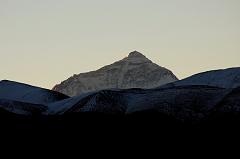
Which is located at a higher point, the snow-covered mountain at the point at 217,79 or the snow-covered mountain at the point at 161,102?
the snow-covered mountain at the point at 217,79

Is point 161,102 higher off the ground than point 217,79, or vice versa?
point 217,79

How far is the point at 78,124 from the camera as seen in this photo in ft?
24.4

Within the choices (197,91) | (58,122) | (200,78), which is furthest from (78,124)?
(200,78)

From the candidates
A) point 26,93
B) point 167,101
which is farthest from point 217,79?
point 26,93

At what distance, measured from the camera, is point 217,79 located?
1016 cm

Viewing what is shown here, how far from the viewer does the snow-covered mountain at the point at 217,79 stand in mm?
9641

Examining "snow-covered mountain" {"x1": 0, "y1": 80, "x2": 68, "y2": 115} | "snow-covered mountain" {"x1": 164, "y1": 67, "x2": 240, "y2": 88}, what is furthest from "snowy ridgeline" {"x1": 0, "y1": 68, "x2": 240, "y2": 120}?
"snow-covered mountain" {"x1": 0, "y1": 80, "x2": 68, "y2": 115}

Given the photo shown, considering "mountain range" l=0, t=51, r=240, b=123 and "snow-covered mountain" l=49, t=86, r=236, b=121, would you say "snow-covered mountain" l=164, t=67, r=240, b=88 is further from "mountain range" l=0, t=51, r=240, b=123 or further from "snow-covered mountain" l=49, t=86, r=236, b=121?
"snow-covered mountain" l=49, t=86, r=236, b=121

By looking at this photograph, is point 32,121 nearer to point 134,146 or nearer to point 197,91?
point 134,146

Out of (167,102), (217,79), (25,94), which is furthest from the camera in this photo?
(25,94)

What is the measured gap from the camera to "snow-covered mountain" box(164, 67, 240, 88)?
964 cm

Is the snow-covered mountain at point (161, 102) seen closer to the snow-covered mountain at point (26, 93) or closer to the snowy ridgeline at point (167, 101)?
the snowy ridgeline at point (167, 101)

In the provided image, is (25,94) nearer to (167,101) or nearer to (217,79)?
(217,79)

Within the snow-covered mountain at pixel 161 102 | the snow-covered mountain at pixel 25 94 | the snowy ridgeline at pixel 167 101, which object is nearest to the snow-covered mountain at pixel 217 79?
the snowy ridgeline at pixel 167 101
